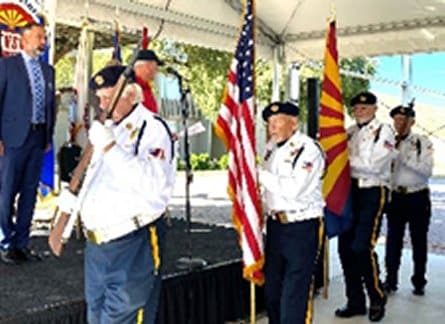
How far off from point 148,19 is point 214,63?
10.5m

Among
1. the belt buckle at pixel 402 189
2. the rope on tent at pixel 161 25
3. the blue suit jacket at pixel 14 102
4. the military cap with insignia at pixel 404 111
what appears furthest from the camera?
the rope on tent at pixel 161 25

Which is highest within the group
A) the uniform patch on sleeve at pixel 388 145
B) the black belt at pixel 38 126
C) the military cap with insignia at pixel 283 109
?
the military cap with insignia at pixel 283 109

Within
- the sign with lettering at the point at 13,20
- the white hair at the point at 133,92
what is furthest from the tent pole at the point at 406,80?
the white hair at the point at 133,92

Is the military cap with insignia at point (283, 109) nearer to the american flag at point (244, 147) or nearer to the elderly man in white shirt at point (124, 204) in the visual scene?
the american flag at point (244, 147)

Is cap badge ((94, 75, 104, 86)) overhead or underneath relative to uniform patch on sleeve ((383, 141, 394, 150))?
overhead

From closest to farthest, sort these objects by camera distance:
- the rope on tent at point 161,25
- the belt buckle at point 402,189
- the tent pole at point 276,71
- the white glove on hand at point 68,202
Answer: the white glove on hand at point 68,202 → the belt buckle at point 402,189 → the rope on tent at point 161,25 → the tent pole at point 276,71

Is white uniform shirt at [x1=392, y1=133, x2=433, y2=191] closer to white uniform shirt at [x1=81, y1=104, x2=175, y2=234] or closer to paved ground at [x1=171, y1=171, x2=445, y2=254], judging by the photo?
paved ground at [x1=171, y1=171, x2=445, y2=254]

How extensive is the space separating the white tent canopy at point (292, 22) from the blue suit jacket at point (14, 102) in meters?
1.46

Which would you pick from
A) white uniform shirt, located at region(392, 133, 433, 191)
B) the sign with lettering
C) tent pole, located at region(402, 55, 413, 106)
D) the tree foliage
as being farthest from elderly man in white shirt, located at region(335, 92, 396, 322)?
the tree foliage

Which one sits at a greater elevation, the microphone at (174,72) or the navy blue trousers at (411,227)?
A: the microphone at (174,72)

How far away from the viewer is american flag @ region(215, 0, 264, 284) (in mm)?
3135

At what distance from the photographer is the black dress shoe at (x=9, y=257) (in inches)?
149

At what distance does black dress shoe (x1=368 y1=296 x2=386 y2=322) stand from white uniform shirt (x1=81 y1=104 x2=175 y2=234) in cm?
223

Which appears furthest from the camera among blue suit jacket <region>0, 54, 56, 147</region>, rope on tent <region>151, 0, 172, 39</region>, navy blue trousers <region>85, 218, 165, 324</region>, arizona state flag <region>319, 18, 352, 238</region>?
rope on tent <region>151, 0, 172, 39</region>
